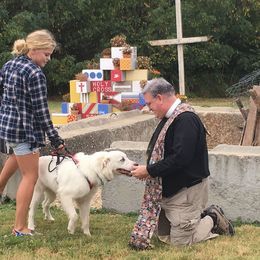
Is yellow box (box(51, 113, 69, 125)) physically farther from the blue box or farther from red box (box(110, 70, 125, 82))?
red box (box(110, 70, 125, 82))

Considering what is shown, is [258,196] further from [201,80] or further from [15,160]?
[201,80]

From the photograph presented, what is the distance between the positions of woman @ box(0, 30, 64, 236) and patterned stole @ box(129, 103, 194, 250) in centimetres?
94

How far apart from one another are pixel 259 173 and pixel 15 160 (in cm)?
241

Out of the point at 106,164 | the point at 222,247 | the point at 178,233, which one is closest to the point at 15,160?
the point at 106,164

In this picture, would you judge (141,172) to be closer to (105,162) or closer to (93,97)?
(105,162)

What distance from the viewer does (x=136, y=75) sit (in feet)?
44.8

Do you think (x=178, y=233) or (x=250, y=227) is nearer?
(x=178, y=233)

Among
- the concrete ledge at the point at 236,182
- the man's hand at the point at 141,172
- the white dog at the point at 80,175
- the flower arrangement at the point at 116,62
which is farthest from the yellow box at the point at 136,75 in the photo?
the man's hand at the point at 141,172

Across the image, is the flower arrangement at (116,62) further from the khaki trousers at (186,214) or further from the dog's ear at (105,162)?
the khaki trousers at (186,214)

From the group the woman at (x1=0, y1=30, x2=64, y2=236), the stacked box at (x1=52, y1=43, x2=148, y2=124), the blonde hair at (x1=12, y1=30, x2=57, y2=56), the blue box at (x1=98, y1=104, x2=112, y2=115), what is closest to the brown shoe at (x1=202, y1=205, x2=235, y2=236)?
the woman at (x1=0, y1=30, x2=64, y2=236)

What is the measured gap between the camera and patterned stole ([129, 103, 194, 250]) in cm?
513

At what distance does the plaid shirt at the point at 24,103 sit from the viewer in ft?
17.1

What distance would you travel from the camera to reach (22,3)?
32.6m

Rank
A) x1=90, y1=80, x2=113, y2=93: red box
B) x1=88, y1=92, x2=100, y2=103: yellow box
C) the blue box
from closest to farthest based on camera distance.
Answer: the blue box < x1=90, y1=80, x2=113, y2=93: red box < x1=88, y1=92, x2=100, y2=103: yellow box
